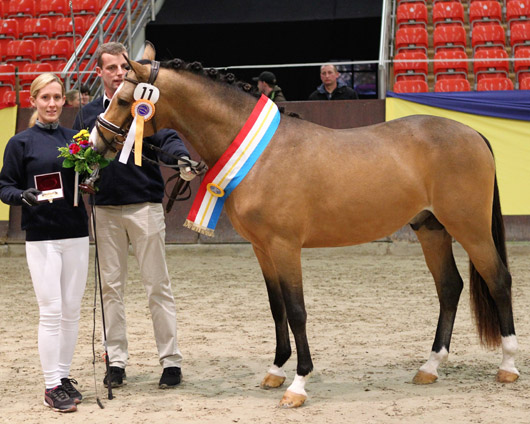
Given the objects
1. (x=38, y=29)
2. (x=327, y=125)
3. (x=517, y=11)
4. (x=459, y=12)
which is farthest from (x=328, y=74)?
(x=38, y=29)

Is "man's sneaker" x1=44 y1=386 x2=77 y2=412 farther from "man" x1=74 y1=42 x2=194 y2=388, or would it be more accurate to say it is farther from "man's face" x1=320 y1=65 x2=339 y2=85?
"man's face" x1=320 y1=65 x2=339 y2=85

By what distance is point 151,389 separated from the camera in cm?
495

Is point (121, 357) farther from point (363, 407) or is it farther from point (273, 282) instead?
point (363, 407)

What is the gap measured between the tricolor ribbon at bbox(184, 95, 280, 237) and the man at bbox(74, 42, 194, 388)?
29cm

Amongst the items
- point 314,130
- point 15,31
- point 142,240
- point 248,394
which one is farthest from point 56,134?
point 15,31

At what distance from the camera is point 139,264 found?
503 centimetres

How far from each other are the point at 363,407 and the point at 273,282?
3.39ft

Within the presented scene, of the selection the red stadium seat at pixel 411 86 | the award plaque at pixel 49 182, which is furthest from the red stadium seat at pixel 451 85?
the award plaque at pixel 49 182

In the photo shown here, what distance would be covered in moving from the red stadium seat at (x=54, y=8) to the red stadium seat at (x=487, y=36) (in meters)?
8.52

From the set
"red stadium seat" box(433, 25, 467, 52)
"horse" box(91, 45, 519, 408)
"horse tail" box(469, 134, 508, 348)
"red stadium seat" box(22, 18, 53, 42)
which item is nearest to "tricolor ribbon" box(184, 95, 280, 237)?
"horse" box(91, 45, 519, 408)

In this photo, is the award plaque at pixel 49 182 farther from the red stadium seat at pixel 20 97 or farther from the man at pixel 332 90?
the red stadium seat at pixel 20 97

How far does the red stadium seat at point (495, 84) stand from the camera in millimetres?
12312

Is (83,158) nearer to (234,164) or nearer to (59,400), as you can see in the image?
(234,164)

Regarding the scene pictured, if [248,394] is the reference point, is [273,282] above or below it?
above
